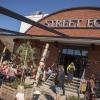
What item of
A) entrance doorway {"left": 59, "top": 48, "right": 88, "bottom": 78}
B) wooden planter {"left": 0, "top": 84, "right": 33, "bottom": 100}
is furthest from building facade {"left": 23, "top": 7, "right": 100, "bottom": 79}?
wooden planter {"left": 0, "top": 84, "right": 33, "bottom": 100}

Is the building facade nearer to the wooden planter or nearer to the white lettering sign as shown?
the white lettering sign

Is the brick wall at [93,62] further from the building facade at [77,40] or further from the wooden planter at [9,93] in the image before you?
the wooden planter at [9,93]

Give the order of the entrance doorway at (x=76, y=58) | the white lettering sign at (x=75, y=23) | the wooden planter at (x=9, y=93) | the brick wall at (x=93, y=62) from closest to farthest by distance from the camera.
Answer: the wooden planter at (x=9, y=93), the brick wall at (x=93, y=62), the entrance doorway at (x=76, y=58), the white lettering sign at (x=75, y=23)

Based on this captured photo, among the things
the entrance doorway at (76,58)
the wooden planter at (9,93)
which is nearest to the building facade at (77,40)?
the entrance doorway at (76,58)

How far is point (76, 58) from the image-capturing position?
2206 centimetres

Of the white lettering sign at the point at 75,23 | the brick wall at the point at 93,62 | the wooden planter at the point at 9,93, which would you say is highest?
the white lettering sign at the point at 75,23

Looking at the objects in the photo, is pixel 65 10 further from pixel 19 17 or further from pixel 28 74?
pixel 19 17

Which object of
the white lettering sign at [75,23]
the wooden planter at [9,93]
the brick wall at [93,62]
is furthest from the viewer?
the white lettering sign at [75,23]

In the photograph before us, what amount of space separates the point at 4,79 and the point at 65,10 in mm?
12754

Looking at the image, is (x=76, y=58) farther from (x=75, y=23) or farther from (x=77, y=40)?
(x=75, y=23)

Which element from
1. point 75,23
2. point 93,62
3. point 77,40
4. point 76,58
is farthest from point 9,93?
point 75,23

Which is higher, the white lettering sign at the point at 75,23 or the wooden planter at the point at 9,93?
the white lettering sign at the point at 75,23

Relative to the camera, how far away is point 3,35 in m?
26.9

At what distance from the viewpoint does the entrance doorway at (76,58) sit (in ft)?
69.9
